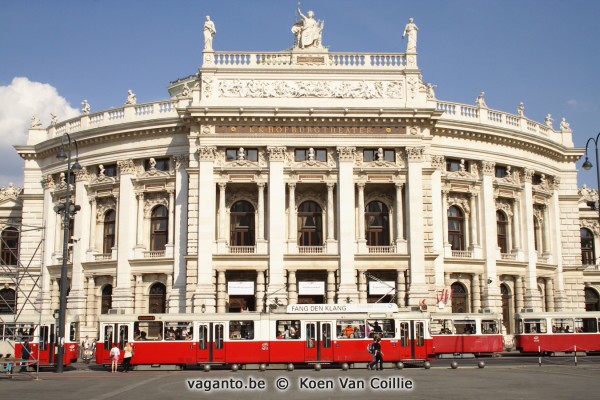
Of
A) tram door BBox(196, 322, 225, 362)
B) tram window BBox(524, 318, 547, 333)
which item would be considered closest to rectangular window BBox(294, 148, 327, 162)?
tram door BBox(196, 322, 225, 362)

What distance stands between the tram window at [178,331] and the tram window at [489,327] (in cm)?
1884

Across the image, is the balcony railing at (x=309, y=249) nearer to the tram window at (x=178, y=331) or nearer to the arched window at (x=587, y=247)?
the tram window at (x=178, y=331)

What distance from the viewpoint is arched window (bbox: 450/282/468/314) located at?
56.9 metres

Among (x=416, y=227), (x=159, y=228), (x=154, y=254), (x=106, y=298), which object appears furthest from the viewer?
(x=106, y=298)

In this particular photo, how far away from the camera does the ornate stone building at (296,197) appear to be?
2055 inches

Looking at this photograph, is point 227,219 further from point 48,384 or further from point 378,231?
point 48,384

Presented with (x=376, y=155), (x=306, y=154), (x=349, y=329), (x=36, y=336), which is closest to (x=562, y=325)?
(x=376, y=155)

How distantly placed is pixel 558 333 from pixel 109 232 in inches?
1320

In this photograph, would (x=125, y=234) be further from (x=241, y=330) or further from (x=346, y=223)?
(x=241, y=330)

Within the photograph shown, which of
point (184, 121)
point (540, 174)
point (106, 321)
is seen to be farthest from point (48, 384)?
point (540, 174)

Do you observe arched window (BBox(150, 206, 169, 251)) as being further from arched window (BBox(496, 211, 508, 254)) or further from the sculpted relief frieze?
arched window (BBox(496, 211, 508, 254))

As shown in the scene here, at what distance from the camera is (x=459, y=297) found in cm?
5709

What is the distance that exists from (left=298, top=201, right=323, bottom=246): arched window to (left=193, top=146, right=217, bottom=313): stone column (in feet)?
21.0

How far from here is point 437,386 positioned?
2714 cm
